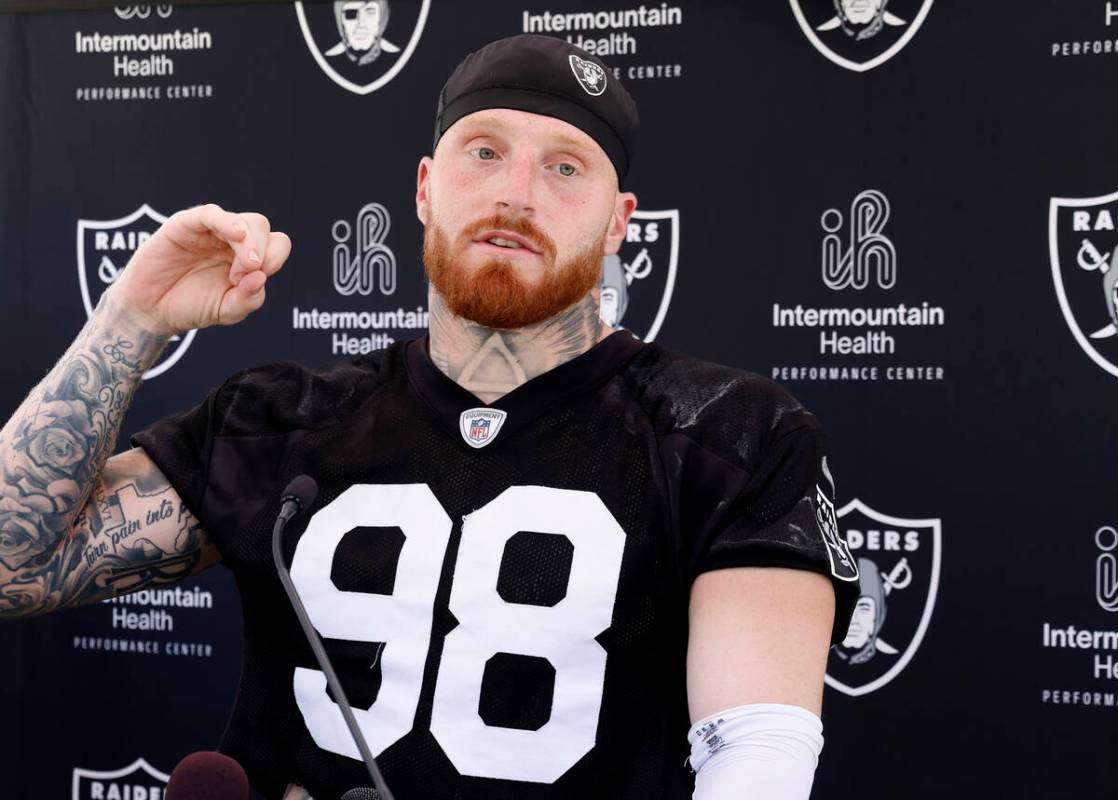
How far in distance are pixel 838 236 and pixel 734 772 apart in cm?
150

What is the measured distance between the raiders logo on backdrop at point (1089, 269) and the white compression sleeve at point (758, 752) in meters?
1.42

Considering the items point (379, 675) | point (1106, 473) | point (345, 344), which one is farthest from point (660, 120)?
point (379, 675)

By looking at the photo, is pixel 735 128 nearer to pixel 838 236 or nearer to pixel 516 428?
pixel 838 236

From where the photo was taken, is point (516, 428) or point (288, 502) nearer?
point (288, 502)

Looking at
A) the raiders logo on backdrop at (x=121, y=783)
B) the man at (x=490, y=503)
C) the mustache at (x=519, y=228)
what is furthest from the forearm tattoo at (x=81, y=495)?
the raiders logo on backdrop at (x=121, y=783)

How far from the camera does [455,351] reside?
1462 mm

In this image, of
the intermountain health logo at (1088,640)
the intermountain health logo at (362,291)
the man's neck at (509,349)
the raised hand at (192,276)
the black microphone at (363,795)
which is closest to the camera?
the black microphone at (363,795)

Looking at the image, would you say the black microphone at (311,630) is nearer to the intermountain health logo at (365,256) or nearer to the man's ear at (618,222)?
the man's ear at (618,222)

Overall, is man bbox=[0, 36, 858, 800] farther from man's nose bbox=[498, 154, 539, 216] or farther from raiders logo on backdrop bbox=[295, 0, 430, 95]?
raiders logo on backdrop bbox=[295, 0, 430, 95]

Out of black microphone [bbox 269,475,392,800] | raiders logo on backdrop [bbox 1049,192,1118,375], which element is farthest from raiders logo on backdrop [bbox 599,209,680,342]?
black microphone [bbox 269,475,392,800]

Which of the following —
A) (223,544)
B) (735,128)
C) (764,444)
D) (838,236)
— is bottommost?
(223,544)

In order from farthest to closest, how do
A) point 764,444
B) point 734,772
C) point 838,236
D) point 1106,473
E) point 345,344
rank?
point 345,344 < point 838,236 < point 1106,473 < point 764,444 < point 734,772

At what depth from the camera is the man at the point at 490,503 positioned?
1.23 meters

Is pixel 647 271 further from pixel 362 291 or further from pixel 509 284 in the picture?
pixel 509 284
